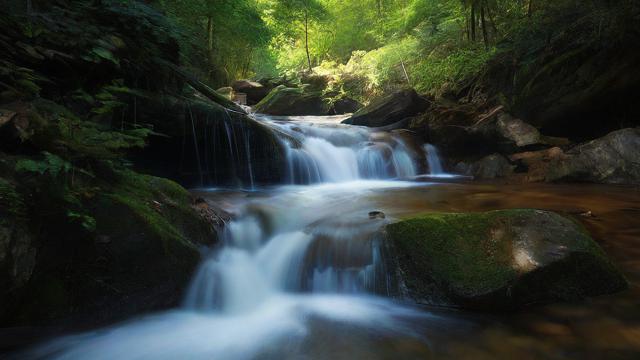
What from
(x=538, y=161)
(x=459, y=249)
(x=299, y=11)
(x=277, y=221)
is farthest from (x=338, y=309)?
(x=299, y=11)

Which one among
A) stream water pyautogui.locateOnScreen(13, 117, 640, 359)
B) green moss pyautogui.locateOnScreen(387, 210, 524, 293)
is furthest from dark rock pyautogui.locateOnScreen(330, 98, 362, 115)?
green moss pyautogui.locateOnScreen(387, 210, 524, 293)

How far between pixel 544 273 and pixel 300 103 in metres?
14.9

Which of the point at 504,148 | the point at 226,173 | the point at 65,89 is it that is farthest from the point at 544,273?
the point at 504,148

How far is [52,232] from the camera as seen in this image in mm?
2908

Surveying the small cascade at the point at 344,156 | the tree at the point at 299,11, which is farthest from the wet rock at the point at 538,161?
the tree at the point at 299,11

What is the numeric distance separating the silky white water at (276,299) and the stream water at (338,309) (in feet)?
0.04

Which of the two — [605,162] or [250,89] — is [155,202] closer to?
[605,162]

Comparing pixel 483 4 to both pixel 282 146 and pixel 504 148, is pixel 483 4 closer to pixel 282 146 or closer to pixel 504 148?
pixel 504 148

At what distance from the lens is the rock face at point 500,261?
3.03 metres

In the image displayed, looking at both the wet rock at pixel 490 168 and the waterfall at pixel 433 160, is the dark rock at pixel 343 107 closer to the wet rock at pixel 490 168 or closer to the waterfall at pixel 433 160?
the waterfall at pixel 433 160

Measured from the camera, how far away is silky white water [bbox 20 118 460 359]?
2.84 m

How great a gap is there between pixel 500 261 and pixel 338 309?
4.75 feet

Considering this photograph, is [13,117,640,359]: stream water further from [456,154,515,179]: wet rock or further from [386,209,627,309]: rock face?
[456,154,515,179]: wet rock

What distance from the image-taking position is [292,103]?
16.8 metres
